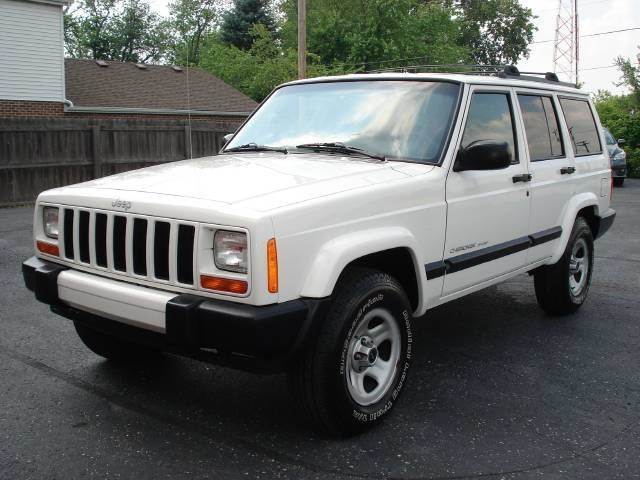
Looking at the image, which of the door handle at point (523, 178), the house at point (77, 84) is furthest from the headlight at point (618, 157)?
the door handle at point (523, 178)

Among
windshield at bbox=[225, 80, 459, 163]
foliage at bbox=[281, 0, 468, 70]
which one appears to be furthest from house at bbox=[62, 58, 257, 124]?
windshield at bbox=[225, 80, 459, 163]

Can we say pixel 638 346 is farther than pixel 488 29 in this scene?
No

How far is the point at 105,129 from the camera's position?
17016mm

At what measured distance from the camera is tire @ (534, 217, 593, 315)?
573 cm

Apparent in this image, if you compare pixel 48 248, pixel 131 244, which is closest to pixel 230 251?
pixel 131 244

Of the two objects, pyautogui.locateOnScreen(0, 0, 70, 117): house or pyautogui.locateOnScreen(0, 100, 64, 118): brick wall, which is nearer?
pyautogui.locateOnScreen(0, 0, 70, 117): house

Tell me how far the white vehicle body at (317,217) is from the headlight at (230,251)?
0.11ft

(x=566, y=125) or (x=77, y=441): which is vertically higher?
(x=566, y=125)

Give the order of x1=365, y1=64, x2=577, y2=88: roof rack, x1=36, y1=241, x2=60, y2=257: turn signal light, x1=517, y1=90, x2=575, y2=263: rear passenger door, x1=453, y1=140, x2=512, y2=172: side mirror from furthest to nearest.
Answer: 1. x1=365, y1=64, x2=577, y2=88: roof rack
2. x1=517, y1=90, x2=575, y2=263: rear passenger door
3. x1=453, y1=140, x2=512, y2=172: side mirror
4. x1=36, y1=241, x2=60, y2=257: turn signal light

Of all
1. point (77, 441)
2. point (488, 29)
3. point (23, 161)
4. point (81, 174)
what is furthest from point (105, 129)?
point (488, 29)

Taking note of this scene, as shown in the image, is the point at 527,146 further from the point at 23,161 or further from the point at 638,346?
the point at 23,161

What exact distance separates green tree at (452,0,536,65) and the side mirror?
2040 inches

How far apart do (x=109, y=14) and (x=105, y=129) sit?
35.9 meters

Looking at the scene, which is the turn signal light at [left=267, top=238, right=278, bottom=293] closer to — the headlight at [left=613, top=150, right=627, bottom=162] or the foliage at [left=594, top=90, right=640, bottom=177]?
the headlight at [left=613, top=150, right=627, bottom=162]
